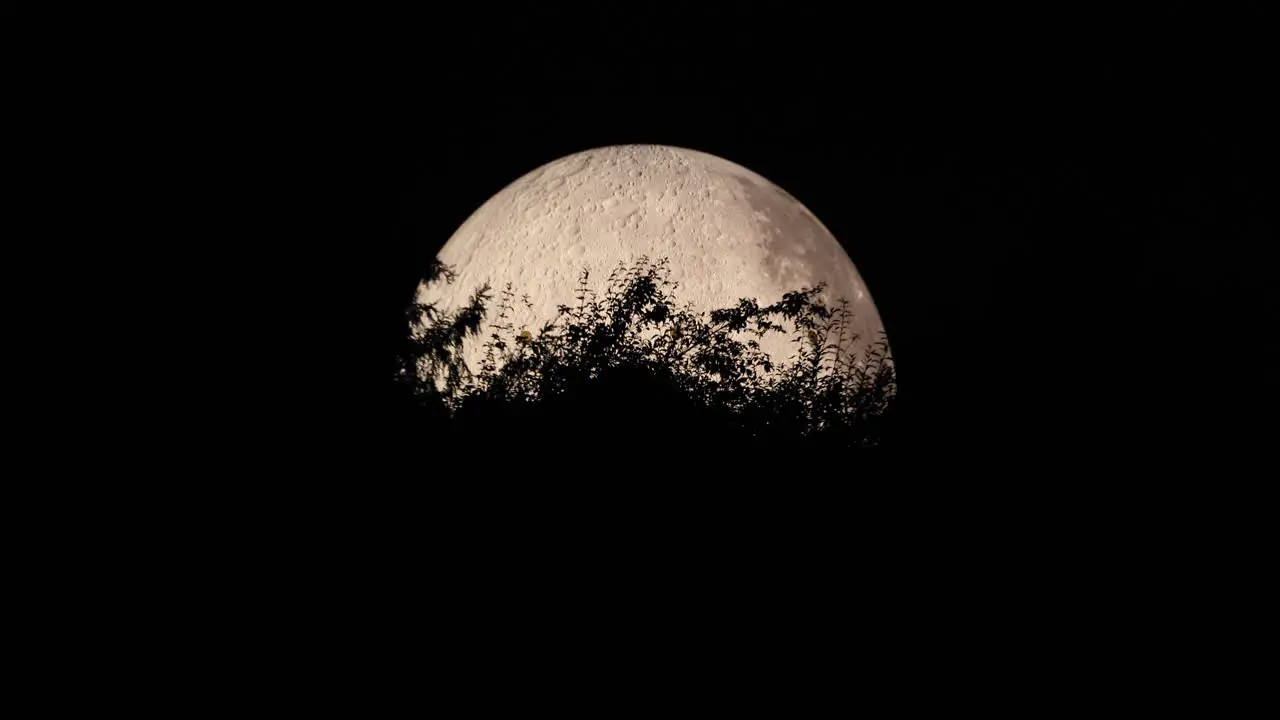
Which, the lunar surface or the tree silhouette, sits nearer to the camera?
the tree silhouette

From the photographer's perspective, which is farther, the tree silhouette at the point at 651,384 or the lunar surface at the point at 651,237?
the lunar surface at the point at 651,237

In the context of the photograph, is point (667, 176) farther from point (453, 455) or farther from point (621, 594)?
point (621, 594)

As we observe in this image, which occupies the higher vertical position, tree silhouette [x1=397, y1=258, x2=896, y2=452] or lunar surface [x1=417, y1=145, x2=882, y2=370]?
lunar surface [x1=417, y1=145, x2=882, y2=370]

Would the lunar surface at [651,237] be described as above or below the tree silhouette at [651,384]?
above

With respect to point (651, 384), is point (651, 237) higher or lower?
higher
